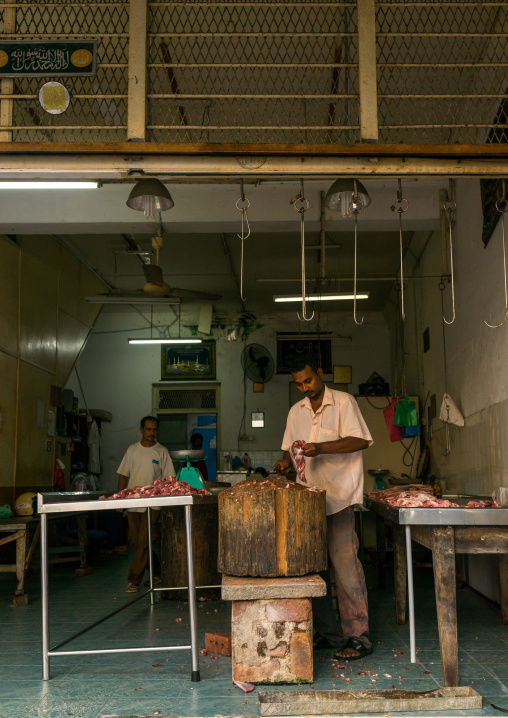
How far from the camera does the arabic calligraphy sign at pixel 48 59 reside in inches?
163

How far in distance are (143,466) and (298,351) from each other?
7259 mm

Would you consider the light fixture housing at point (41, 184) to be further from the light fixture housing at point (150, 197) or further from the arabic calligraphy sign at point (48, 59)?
the arabic calligraphy sign at point (48, 59)

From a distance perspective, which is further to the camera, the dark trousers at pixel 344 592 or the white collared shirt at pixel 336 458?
the white collared shirt at pixel 336 458

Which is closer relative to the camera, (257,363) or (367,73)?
(367,73)

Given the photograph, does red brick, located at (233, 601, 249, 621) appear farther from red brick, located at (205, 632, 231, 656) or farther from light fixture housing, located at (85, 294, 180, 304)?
light fixture housing, located at (85, 294, 180, 304)

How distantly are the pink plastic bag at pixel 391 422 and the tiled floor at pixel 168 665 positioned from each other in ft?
11.2

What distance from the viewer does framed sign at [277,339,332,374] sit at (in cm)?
1414

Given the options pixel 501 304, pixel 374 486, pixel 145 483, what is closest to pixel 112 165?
pixel 501 304

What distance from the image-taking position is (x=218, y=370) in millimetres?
14344

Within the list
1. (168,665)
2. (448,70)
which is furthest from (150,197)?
(168,665)

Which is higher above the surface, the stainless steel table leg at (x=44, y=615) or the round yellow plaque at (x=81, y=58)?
the round yellow plaque at (x=81, y=58)

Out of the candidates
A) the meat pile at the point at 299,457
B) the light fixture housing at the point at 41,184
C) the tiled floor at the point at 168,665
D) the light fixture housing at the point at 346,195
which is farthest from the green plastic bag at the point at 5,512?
the light fixture housing at the point at 346,195

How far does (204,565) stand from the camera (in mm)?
6535

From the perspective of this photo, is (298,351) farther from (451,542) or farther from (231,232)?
(451,542)
